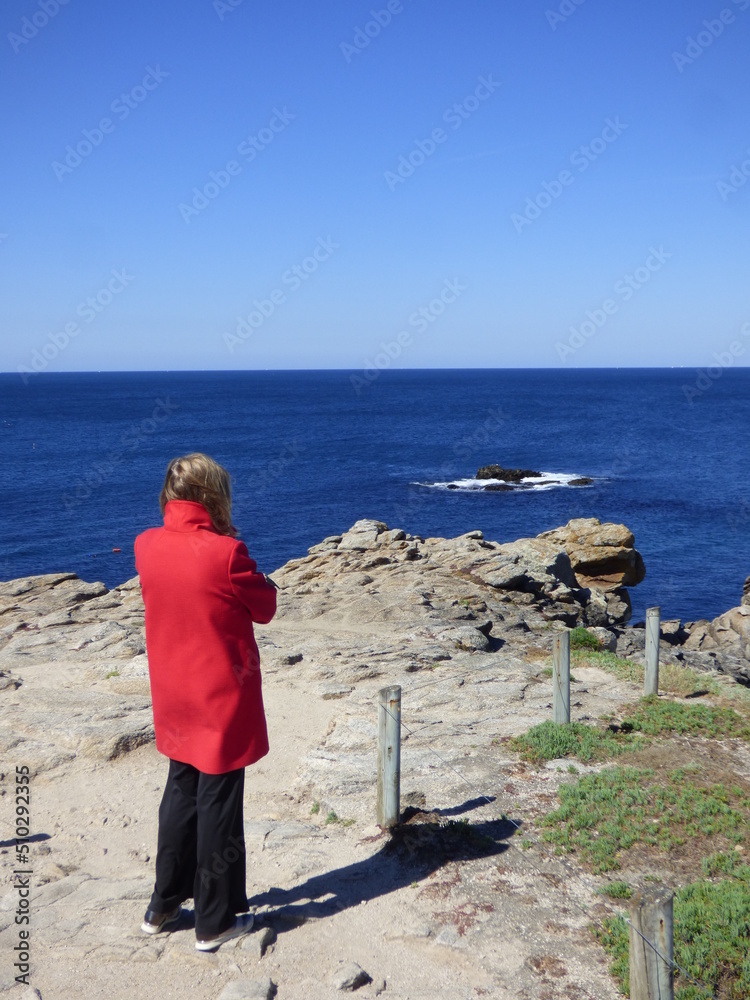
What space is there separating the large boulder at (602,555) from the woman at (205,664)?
96.1 ft

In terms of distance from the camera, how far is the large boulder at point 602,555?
33594 mm

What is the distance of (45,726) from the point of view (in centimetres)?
1010

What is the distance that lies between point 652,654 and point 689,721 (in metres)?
1.46

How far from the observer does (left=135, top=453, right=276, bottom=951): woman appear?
5.12m

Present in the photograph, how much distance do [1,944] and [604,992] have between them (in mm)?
4066

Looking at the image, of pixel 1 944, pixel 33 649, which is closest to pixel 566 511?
pixel 33 649

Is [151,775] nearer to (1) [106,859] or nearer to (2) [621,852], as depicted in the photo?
(1) [106,859]

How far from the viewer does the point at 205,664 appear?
17.1ft

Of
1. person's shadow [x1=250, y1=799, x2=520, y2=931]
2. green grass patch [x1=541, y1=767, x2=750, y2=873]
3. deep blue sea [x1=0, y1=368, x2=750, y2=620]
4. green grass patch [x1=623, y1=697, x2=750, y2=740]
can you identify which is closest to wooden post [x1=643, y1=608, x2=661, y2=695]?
green grass patch [x1=623, y1=697, x2=750, y2=740]

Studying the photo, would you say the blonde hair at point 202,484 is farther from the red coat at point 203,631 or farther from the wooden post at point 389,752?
the wooden post at point 389,752

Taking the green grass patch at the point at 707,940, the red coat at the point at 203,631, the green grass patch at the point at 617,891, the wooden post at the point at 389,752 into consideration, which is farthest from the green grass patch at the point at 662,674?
the red coat at the point at 203,631

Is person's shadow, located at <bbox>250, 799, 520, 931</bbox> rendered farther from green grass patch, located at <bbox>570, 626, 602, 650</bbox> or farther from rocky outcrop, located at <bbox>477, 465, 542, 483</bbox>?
rocky outcrop, located at <bbox>477, 465, 542, 483</bbox>

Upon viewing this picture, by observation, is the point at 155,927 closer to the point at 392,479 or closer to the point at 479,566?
the point at 479,566

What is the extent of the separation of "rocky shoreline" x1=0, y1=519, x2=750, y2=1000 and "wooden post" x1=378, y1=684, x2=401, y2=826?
25 centimetres
